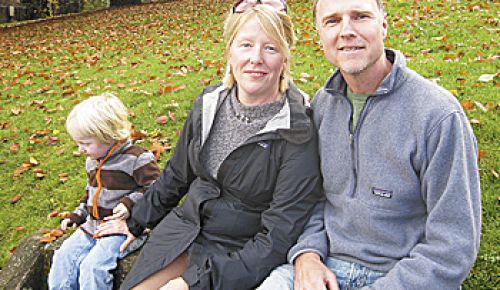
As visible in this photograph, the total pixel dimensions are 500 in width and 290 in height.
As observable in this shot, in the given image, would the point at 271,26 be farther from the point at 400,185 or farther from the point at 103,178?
the point at 103,178

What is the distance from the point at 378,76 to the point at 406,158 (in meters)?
0.42

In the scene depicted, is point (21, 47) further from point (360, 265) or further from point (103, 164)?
point (360, 265)

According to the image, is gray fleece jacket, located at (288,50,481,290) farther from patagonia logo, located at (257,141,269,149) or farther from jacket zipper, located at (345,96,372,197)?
patagonia logo, located at (257,141,269,149)

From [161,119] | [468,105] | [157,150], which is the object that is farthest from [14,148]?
[468,105]

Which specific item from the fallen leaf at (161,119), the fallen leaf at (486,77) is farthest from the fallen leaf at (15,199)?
the fallen leaf at (486,77)

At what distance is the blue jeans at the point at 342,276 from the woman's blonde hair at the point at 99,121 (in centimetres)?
147

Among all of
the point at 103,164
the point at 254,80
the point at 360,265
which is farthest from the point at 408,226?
the point at 103,164

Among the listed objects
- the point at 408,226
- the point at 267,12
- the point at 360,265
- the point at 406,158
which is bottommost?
the point at 360,265

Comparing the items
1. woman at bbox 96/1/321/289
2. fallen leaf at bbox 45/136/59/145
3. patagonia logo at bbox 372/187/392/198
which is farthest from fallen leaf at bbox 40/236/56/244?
patagonia logo at bbox 372/187/392/198

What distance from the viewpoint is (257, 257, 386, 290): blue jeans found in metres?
1.92

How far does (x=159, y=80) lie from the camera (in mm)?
6629

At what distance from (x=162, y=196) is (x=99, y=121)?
2.14 feet

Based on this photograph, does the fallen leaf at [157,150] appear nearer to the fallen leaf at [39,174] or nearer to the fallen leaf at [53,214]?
the fallen leaf at [53,214]

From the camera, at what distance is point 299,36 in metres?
8.01
